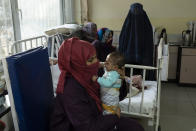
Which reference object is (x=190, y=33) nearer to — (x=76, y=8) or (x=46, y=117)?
(x=76, y=8)

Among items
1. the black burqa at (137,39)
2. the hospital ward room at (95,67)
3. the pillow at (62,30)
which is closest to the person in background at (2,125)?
the hospital ward room at (95,67)

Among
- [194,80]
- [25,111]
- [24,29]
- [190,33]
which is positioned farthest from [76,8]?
[25,111]

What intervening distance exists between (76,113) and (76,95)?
0.11 metres

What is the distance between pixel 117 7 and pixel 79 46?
3276 millimetres

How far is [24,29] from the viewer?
108 inches

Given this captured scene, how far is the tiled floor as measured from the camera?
8.62ft

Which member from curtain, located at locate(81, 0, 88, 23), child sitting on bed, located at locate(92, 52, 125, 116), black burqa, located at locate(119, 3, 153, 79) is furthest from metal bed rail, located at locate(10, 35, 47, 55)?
curtain, located at locate(81, 0, 88, 23)

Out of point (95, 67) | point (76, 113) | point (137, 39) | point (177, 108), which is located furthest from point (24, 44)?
point (177, 108)

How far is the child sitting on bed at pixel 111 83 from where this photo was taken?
1.54 metres

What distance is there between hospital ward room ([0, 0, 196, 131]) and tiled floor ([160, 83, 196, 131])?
0.01 metres

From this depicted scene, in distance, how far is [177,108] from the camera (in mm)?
3086

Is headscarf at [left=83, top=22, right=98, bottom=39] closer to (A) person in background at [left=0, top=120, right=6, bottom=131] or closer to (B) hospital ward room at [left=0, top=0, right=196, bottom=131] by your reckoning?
(B) hospital ward room at [left=0, top=0, right=196, bottom=131]

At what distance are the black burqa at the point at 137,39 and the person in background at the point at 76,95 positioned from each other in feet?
4.83

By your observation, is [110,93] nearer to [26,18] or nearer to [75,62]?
[75,62]
